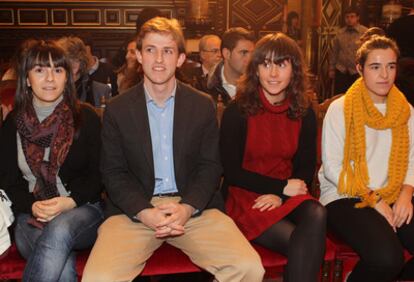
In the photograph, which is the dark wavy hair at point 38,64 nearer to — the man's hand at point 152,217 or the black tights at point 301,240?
the man's hand at point 152,217

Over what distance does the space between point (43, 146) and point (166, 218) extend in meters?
0.69

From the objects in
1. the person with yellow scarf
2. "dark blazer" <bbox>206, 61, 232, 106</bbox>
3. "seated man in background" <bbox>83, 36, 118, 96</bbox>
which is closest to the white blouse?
the person with yellow scarf

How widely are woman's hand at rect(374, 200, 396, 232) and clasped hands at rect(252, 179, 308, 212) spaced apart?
13.7 inches

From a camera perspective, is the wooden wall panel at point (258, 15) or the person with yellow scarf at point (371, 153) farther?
the wooden wall panel at point (258, 15)

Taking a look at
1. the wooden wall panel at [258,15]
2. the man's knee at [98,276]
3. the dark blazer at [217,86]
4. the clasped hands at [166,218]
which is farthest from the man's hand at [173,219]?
the wooden wall panel at [258,15]

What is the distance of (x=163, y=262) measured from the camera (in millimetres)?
2248

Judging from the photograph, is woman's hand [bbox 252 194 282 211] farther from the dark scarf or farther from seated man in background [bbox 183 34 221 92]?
seated man in background [bbox 183 34 221 92]

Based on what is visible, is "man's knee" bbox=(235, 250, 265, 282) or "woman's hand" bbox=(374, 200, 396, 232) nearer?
"man's knee" bbox=(235, 250, 265, 282)

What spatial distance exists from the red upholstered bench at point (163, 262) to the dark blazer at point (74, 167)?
0.77ft

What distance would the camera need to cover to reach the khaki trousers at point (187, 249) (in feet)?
6.75

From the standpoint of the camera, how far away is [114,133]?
237 cm

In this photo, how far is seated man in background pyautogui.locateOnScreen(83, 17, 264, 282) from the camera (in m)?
2.18

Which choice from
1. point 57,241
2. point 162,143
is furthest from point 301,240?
point 57,241

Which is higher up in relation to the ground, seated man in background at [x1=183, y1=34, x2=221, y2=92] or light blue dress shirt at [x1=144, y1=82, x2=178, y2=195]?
seated man in background at [x1=183, y1=34, x2=221, y2=92]
